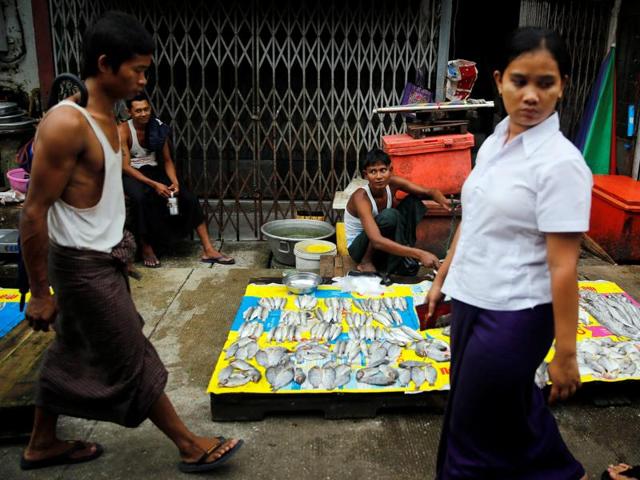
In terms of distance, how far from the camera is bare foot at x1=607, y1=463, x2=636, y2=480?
2602 millimetres

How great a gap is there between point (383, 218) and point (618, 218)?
93.4 inches

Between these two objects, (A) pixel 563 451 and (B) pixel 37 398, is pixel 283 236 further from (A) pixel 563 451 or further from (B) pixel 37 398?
(A) pixel 563 451

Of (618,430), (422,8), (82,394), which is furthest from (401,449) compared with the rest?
(422,8)

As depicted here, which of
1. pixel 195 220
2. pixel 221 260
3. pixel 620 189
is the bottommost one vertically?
pixel 221 260

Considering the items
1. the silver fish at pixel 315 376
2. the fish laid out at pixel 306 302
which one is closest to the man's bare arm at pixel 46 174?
the silver fish at pixel 315 376

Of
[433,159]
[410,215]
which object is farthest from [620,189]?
[410,215]

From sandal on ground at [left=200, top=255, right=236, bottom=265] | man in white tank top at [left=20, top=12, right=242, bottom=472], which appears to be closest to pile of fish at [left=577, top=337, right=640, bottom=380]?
man in white tank top at [left=20, top=12, right=242, bottom=472]

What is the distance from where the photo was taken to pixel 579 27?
6.70 meters

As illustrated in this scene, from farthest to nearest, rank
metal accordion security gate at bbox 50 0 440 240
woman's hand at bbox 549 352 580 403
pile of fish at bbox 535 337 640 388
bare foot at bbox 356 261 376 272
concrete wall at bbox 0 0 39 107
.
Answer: concrete wall at bbox 0 0 39 107 → metal accordion security gate at bbox 50 0 440 240 → bare foot at bbox 356 261 376 272 → pile of fish at bbox 535 337 640 388 → woman's hand at bbox 549 352 580 403

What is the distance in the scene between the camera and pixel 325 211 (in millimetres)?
6668

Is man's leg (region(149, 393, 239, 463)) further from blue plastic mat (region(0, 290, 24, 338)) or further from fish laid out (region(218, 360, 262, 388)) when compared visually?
blue plastic mat (region(0, 290, 24, 338))

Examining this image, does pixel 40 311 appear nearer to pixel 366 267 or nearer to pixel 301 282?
pixel 301 282

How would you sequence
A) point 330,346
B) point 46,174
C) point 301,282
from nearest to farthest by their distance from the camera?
1. point 46,174
2. point 330,346
3. point 301,282

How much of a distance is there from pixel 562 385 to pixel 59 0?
594 centimetres
